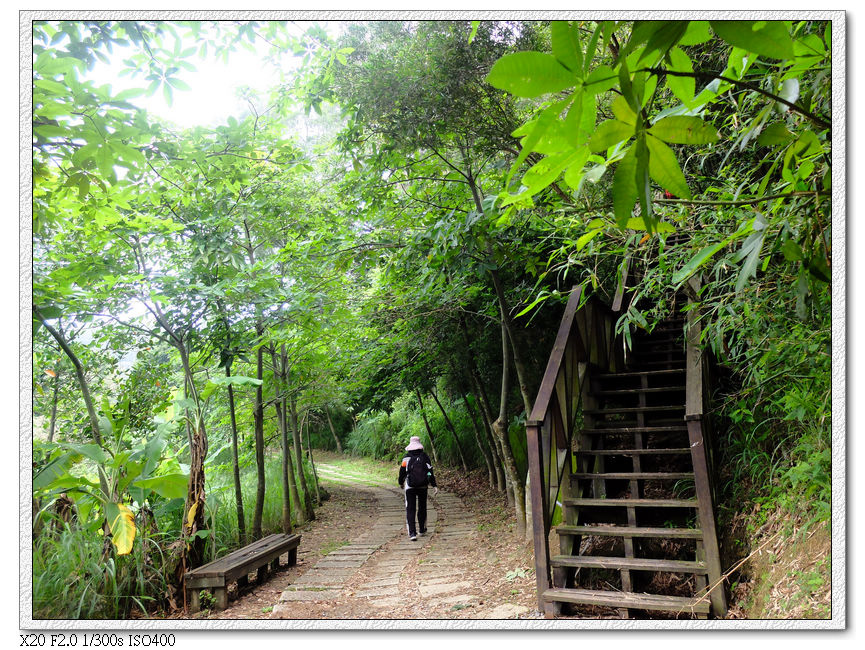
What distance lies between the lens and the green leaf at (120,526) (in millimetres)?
3227

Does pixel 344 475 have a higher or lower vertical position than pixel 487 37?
lower

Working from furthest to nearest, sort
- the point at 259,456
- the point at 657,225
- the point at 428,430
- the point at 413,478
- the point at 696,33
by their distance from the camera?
the point at 428,430 < the point at 413,478 < the point at 259,456 < the point at 657,225 < the point at 696,33

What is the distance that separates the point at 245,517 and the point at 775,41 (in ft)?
21.0

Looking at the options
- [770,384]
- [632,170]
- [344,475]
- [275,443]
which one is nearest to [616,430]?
[770,384]

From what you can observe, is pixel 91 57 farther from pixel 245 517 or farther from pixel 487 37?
pixel 245 517

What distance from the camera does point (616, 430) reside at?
403 cm

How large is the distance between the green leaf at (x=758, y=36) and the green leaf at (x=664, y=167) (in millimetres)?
160

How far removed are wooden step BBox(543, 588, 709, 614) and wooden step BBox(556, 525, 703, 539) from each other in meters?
0.35

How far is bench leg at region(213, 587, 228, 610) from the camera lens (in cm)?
381

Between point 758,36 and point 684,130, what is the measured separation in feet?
0.50

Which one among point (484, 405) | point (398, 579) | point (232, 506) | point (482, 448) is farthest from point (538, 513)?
point (482, 448)

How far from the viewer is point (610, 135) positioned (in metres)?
0.81

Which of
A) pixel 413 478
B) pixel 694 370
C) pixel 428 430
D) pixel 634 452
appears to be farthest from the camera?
pixel 428 430

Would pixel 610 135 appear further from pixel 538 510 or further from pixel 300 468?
pixel 300 468
